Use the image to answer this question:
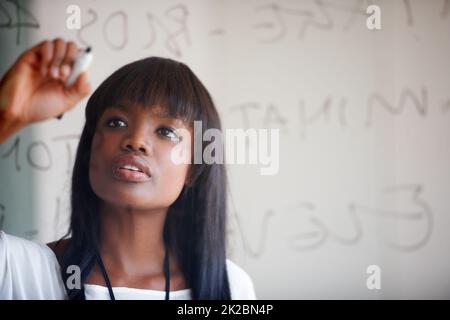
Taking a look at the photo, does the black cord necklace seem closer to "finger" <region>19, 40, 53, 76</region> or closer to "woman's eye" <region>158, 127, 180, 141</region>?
"woman's eye" <region>158, 127, 180, 141</region>

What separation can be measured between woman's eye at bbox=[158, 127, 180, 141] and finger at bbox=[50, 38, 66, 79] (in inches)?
8.5

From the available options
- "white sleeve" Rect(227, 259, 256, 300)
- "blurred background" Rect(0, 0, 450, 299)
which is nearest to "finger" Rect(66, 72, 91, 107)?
"blurred background" Rect(0, 0, 450, 299)

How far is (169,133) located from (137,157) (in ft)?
0.25

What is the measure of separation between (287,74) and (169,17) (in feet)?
0.88

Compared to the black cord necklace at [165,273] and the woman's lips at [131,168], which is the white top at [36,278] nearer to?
the black cord necklace at [165,273]

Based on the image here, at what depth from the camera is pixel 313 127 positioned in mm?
1236

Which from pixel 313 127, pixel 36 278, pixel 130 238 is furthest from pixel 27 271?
pixel 313 127

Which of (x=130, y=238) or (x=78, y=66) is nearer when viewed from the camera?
(x=78, y=66)

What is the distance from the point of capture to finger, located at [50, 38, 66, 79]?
1.05m

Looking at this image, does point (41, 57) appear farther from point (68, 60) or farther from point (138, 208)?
point (138, 208)

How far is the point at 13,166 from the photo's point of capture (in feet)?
3.91

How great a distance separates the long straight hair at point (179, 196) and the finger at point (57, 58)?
12 cm

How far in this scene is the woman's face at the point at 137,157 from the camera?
3.73 feet
